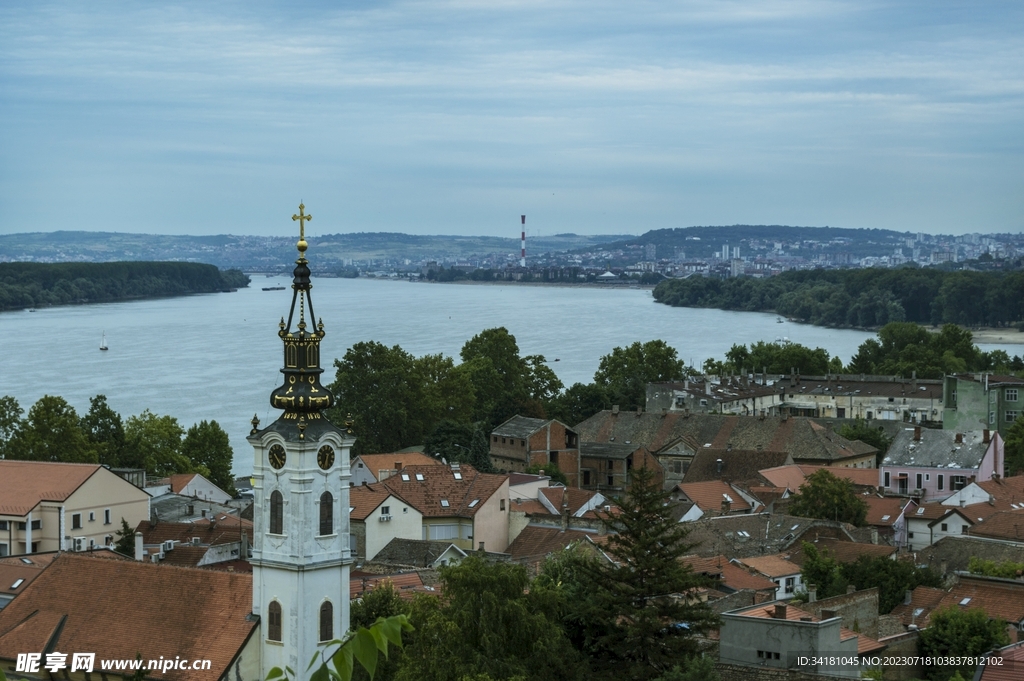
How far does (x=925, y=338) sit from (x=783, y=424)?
4783cm

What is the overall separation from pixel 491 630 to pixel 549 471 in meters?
31.2

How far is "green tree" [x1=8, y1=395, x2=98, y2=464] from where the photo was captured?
44.0 m

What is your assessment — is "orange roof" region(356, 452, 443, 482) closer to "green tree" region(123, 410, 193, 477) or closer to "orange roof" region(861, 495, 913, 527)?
"green tree" region(123, 410, 193, 477)

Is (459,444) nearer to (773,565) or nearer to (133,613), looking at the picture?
(773,565)

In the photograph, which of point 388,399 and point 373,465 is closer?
point 373,465

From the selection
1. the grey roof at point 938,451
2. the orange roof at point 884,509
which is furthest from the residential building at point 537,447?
the orange roof at point 884,509

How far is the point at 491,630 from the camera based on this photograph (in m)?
18.5

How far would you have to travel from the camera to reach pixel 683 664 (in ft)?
61.3

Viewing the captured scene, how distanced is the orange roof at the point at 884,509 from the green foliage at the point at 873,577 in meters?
10.1

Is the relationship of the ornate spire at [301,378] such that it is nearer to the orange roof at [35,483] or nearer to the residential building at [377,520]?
the residential building at [377,520]

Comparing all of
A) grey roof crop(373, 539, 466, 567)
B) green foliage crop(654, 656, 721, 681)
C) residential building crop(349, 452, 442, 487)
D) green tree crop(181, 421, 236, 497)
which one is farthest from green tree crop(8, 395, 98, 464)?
green foliage crop(654, 656, 721, 681)

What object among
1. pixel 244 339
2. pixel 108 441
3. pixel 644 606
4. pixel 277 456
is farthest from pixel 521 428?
pixel 244 339

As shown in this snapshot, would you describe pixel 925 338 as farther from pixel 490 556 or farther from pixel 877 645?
pixel 877 645

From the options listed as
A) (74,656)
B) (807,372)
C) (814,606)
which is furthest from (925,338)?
(74,656)
